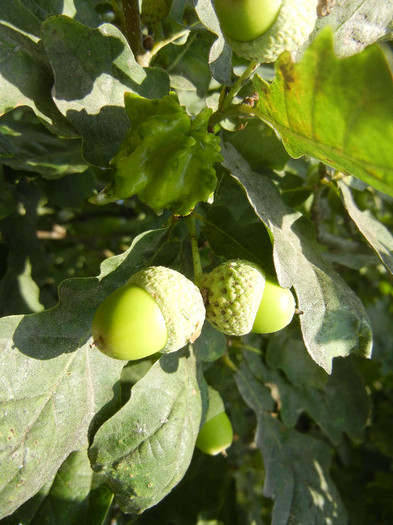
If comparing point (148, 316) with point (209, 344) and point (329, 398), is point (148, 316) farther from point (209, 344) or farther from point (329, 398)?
point (329, 398)

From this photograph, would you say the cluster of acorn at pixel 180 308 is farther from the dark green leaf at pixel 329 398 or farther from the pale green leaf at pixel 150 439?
the dark green leaf at pixel 329 398

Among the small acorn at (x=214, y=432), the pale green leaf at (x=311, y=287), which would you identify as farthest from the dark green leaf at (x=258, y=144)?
the small acorn at (x=214, y=432)

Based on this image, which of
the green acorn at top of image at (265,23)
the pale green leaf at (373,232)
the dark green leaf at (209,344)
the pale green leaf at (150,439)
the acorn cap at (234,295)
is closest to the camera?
the green acorn at top of image at (265,23)

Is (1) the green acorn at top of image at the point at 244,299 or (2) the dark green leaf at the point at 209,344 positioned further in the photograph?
(2) the dark green leaf at the point at 209,344

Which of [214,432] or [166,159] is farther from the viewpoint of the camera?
[214,432]

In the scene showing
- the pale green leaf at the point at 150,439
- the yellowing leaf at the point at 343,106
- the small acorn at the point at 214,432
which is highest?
the yellowing leaf at the point at 343,106

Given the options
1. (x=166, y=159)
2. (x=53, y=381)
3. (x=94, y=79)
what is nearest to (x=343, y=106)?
(x=166, y=159)

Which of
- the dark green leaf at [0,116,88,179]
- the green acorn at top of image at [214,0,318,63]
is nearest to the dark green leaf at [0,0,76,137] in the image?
the dark green leaf at [0,116,88,179]
